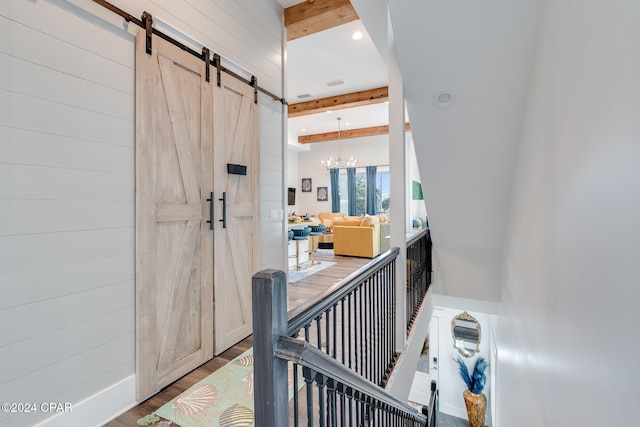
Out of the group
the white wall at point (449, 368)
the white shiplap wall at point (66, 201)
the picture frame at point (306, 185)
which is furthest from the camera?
the picture frame at point (306, 185)

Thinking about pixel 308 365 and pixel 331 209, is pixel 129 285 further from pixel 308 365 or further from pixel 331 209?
pixel 331 209

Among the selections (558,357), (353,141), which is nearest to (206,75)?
(558,357)

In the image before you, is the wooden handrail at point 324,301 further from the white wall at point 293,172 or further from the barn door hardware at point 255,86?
the white wall at point 293,172

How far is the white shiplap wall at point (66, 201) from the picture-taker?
55.5 inches

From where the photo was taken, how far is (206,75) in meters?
2.41

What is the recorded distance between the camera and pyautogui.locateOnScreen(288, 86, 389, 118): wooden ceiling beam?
5.51 m

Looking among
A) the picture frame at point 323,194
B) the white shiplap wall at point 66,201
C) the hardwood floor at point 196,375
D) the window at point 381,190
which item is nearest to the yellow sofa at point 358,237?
the hardwood floor at point 196,375

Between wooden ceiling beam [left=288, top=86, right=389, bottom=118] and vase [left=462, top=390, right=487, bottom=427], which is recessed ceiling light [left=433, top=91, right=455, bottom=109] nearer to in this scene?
wooden ceiling beam [left=288, top=86, right=389, bottom=118]

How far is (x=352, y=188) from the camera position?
33.1ft

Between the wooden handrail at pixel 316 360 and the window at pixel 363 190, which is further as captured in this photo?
the window at pixel 363 190

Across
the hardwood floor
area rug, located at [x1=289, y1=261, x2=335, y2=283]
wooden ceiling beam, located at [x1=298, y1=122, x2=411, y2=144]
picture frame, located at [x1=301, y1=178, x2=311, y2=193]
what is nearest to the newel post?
the hardwood floor

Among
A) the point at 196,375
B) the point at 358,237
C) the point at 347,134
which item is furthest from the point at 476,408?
the point at 347,134

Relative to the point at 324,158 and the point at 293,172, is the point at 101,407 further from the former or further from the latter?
the point at 324,158

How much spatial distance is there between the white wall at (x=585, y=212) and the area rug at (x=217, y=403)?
157 cm
